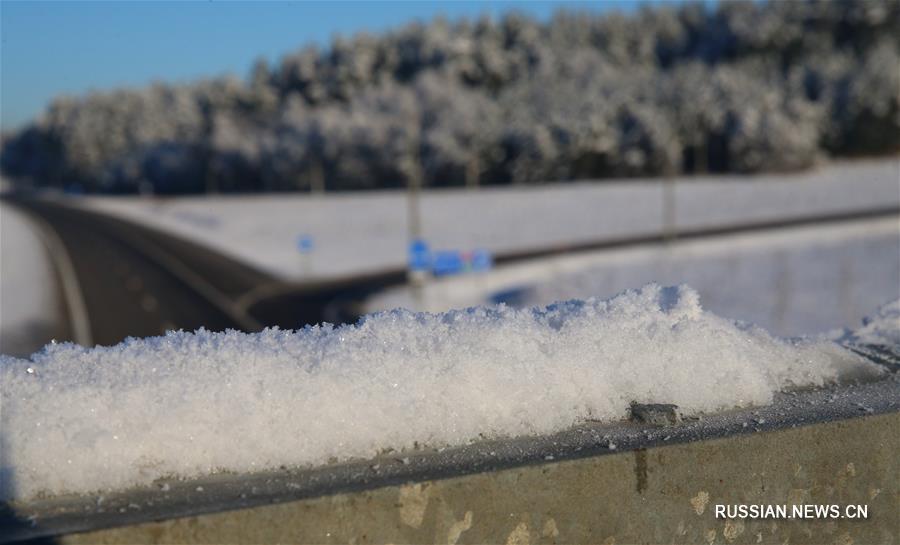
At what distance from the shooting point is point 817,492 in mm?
3318

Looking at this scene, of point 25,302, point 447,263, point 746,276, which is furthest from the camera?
point 746,276

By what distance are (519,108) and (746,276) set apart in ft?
195

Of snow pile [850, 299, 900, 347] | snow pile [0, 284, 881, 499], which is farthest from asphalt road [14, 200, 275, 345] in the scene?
snow pile [0, 284, 881, 499]

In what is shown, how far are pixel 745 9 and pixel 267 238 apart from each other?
69.4 metres

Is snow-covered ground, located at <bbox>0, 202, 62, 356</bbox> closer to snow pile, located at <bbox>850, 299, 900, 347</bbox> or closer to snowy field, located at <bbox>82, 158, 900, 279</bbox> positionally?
snowy field, located at <bbox>82, 158, 900, 279</bbox>

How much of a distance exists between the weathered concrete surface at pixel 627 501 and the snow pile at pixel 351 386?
1.12ft

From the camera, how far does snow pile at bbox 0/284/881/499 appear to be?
2721mm

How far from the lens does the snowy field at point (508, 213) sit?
199 ft

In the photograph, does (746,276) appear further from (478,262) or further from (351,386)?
(351,386)

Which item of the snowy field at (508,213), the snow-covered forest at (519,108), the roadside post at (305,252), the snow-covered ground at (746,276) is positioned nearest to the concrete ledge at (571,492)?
the snow-covered ground at (746,276)

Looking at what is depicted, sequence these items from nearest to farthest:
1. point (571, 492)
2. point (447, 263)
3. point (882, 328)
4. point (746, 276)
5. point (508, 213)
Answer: point (571, 492) < point (882, 328) < point (447, 263) < point (746, 276) < point (508, 213)

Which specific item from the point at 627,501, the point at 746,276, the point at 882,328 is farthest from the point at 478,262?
the point at 627,501

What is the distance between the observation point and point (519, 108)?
3804 inches

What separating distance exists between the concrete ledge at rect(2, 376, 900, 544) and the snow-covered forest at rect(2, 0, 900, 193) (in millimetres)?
68473
